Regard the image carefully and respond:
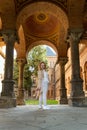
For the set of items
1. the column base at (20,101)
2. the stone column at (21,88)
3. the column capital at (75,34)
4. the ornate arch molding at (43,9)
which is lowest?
the column base at (20,101)

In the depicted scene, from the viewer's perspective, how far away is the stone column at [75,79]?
31.6 feet

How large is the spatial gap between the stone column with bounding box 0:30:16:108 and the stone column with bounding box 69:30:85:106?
273 centimetres

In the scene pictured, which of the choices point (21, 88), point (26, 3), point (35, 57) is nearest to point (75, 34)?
point (26, 3)

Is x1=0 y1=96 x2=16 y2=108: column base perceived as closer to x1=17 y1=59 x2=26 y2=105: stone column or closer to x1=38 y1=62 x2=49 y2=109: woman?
x1=38 y1=62 x2=49 y2=109: woman

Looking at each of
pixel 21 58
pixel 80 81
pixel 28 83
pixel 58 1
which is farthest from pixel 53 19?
pixel 28 83

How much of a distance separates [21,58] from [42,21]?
332cm

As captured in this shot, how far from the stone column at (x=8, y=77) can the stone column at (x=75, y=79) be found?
107 inches

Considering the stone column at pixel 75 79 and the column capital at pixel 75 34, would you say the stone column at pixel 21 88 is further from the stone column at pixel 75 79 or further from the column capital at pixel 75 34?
the column capital at pixel 75 34

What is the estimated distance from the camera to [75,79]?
10016 mm

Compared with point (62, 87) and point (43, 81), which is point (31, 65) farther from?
point (43, 81)

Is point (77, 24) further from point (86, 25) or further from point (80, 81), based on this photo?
point (86, 25)

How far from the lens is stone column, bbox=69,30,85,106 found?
31.6 ft

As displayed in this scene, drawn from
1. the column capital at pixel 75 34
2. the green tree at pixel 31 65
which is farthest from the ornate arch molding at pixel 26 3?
the green tree at pixel 31 65

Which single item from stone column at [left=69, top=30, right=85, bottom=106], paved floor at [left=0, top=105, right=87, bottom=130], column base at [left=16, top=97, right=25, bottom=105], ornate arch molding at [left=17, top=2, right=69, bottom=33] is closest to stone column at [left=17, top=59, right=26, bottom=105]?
column base at [left=16, top=97, right=25, bottom=105]
